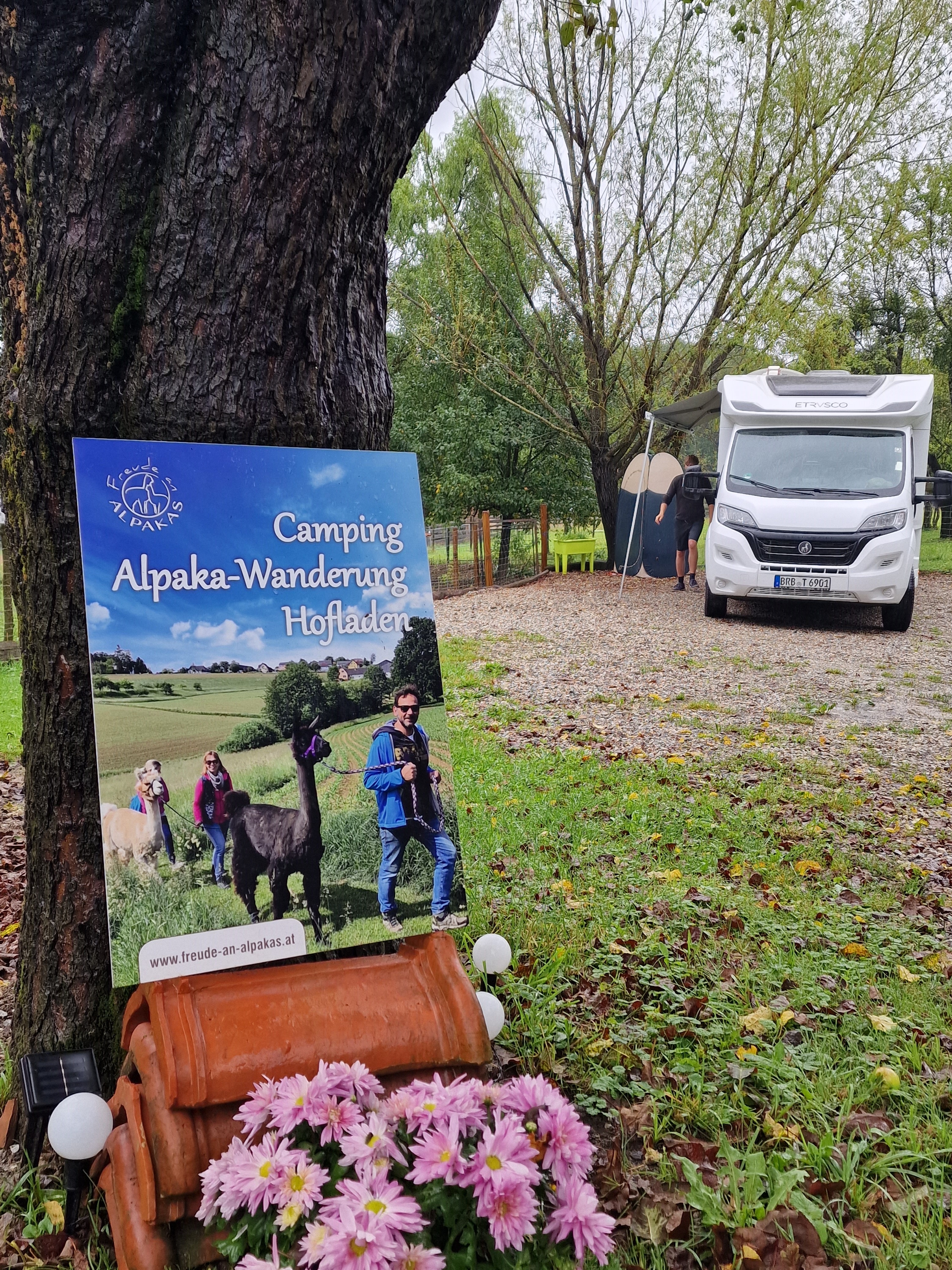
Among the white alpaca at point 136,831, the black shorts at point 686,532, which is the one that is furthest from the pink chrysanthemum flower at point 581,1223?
the black shorts at point 686,532

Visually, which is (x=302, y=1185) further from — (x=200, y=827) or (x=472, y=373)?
(x=472, y=373)

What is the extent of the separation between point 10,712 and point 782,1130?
743 cm

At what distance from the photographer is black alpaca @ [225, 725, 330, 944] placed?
2.09m

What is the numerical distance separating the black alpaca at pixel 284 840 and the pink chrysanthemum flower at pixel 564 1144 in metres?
0.66

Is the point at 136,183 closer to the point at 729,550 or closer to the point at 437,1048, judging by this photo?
the point at 437,1048

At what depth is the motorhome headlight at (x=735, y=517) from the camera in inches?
440

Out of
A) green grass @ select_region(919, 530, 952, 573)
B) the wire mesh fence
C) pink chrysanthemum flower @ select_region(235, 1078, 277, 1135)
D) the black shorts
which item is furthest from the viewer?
green grass @ select_region(919, 530, 952, 573)

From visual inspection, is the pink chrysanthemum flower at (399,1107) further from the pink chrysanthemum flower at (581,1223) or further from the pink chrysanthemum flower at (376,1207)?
the pink chrysanthemum flower at (581,1223)

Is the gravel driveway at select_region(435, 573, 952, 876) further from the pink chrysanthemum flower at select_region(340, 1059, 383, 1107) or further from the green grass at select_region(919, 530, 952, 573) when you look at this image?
the green grass at select_region(919, 530, 952, 573)

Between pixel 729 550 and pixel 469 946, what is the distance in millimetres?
8858

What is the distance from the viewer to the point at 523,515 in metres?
22.9

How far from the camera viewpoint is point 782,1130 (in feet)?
7.80

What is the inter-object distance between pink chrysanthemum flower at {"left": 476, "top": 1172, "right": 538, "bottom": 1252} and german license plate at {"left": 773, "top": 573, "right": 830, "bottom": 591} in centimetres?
1021

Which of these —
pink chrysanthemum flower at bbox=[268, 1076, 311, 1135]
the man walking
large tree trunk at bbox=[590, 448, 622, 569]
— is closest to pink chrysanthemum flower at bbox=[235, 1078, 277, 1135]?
pink chrysanthemum flower at bbox=[268, 1076, 311, 1135]
